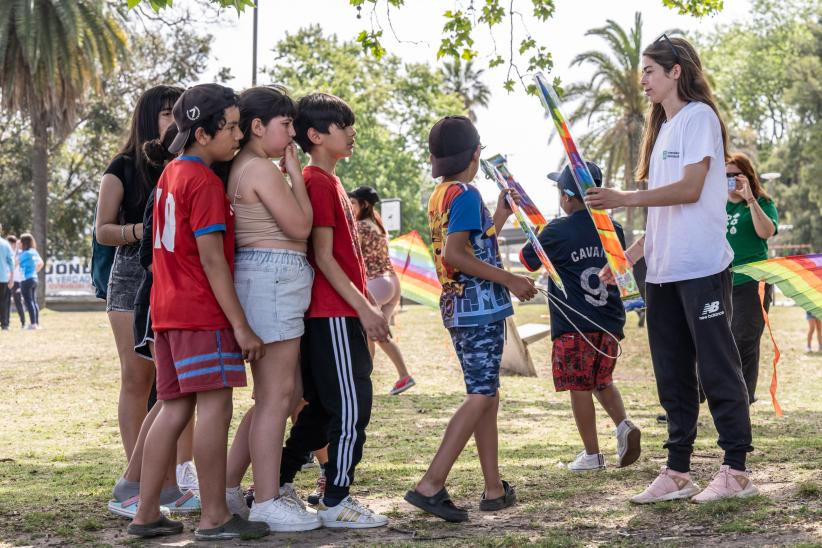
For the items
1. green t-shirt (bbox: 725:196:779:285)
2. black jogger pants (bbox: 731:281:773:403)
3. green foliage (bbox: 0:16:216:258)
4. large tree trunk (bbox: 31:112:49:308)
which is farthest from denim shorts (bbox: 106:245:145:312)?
green foliage (bbox: 0:16:216:258)

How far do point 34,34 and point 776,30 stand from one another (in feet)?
176

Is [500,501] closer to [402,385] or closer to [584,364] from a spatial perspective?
[584,364]

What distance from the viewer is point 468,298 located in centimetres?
481

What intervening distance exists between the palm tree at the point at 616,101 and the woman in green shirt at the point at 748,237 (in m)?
29.9

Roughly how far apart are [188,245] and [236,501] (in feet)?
3.88

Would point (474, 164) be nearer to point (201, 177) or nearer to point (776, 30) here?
point (201, 177)

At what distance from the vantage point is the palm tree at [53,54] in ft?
96.2

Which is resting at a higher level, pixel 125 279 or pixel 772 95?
pixel 772 95

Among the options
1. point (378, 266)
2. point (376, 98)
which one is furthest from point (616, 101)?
point (378, 266)

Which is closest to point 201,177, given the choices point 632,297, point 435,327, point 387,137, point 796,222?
point 632,297

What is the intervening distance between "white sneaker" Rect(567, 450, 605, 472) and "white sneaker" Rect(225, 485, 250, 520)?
2007 mm

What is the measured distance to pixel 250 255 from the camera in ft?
14.2

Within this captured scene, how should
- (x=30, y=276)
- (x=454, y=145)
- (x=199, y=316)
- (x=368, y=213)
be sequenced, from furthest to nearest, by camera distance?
(x=30, y=276) → (x=368, y=213) → (x=454, y=145) → (x=199, y=316)

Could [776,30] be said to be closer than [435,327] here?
No
